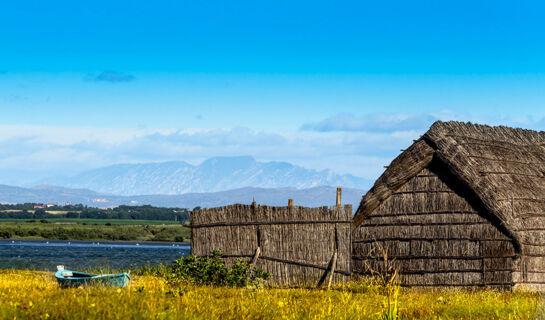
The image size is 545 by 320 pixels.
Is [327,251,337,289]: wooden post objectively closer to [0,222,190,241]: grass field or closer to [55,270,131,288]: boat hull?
[55,270,131,288]: boat hull

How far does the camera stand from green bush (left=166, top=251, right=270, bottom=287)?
1905cm

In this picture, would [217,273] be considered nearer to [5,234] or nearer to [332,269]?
[332,269]

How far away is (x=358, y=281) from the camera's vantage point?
19.7 metres

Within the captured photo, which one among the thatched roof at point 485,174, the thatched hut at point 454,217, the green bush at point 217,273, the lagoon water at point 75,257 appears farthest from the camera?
the lagoon water at point 75,257

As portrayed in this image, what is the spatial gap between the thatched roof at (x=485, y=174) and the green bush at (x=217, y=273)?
125 inches

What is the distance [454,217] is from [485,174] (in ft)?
4.61

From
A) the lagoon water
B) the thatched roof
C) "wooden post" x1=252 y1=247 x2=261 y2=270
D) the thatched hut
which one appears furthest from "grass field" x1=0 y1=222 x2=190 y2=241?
the thatched hut

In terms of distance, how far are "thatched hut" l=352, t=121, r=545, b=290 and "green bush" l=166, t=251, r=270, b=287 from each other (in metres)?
2.99

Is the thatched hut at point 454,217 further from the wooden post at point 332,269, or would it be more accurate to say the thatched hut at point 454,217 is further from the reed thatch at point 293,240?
the wooden post at point 332,269

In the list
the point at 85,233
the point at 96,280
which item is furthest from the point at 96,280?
the point at 85,233

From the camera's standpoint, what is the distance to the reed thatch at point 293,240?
63.7ft

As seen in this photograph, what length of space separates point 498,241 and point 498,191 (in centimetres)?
131

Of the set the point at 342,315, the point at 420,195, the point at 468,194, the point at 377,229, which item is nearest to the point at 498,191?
the point at 468,194

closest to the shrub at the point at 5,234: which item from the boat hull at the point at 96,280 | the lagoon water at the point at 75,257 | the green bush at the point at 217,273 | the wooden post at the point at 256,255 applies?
the lagoon water at the point at 75,257
